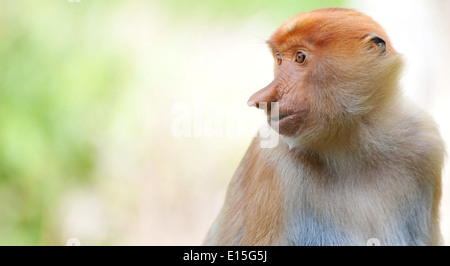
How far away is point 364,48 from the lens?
6.56 ft

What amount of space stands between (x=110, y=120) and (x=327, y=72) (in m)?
2.69

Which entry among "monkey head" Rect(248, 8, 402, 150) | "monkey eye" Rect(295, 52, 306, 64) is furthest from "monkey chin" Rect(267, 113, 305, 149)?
"monkey eye" Rect(295, 52, 306, 64)

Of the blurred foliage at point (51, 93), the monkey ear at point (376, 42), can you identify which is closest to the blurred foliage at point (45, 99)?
the blurred foliage at point (51, 93)

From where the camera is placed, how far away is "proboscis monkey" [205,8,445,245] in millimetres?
1980

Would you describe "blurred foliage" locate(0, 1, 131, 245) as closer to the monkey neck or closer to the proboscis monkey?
the proboscis monkey

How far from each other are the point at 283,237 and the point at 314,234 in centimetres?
12

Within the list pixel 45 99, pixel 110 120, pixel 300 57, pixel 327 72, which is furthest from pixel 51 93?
pixel 327 72

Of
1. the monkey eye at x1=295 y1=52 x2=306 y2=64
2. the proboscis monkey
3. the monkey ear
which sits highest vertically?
the monkey ear

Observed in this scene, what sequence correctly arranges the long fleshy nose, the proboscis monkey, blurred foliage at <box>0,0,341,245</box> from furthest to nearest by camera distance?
1. blurred foliage at <box>0,0,341,245</box>
2. the proboscis monkey
3. the long fleshy nose

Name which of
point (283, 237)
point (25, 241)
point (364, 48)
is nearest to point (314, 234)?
point (283, 237)

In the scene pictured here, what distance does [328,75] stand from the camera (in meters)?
1.98

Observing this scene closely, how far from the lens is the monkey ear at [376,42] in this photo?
200 cm

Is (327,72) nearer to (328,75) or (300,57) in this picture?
(328,75)

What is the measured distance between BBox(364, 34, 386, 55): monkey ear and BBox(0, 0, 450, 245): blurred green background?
216cm
